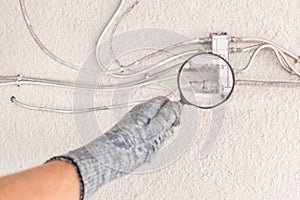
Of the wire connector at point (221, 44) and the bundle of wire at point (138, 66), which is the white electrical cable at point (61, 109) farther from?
the wire connector at point (221, 44)

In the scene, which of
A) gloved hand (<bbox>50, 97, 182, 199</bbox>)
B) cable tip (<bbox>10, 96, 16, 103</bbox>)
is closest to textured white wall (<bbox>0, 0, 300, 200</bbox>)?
cable tip (<bbox>10, 96, 16, 103</bbox>)

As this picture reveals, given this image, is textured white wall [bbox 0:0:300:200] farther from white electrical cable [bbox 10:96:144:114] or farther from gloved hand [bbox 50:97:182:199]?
gloved hand [bbox 50:97:182:199]

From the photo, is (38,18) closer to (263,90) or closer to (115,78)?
(115,78)

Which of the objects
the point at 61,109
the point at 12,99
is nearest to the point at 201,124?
the point at 61,109

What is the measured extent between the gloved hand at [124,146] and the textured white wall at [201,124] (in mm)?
275

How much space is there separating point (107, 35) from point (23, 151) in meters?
0.39

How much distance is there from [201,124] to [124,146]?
37 cm

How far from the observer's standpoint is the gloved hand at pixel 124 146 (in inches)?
23.5

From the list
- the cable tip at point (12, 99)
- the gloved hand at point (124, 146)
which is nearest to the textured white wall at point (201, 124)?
the cable tip at point (12, 99)

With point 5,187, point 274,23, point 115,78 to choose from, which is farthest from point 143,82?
point 5,187

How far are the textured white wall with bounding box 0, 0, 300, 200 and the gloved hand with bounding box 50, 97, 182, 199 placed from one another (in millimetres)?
275

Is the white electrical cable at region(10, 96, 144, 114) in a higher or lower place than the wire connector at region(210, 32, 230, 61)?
lower

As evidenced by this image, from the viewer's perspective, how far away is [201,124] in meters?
0.99

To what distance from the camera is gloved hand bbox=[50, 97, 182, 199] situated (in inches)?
23.5
